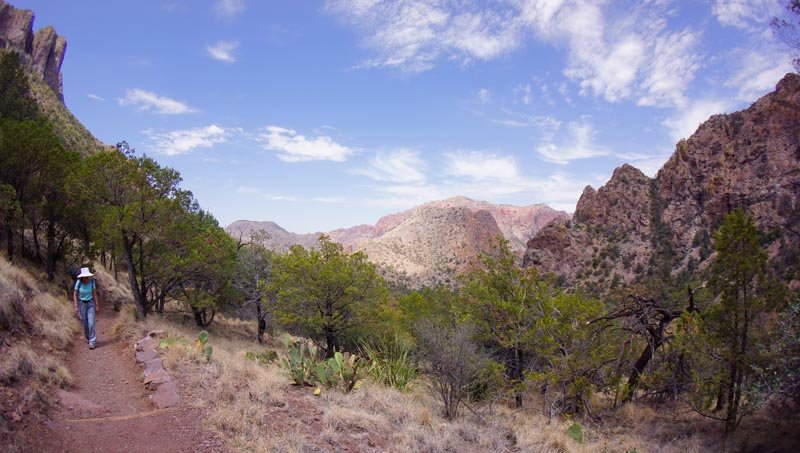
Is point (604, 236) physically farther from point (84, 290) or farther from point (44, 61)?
point (44, 61)

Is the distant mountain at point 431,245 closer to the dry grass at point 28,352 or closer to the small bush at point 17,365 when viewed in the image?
the dry grass at point 28,352

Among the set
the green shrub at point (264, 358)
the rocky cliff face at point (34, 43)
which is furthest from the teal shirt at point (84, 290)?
the rocky cliff face at point (34, 43)

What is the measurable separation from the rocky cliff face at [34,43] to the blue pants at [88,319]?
238 ft

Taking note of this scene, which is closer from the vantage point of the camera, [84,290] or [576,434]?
[576,434]

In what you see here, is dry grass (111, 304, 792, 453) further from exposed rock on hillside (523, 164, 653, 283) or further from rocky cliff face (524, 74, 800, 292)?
exposed rock on hillside (523, 164, 653, 283)

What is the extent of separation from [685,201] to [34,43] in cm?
10692

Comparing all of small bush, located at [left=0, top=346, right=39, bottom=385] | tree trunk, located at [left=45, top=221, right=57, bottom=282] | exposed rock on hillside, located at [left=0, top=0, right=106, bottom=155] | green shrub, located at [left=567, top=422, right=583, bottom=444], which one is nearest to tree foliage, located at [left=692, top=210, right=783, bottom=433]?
green shrub, located at [left=567, top=422, right=583, bottom=444]

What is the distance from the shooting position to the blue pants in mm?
10141

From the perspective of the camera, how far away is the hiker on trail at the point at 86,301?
10094 mm

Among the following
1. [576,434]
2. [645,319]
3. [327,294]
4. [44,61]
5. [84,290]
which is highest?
[44,61]

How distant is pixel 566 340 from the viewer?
41.1 feet

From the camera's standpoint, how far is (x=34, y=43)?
8094 cm

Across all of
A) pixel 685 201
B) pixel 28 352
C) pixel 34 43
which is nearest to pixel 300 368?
pixel 28 352

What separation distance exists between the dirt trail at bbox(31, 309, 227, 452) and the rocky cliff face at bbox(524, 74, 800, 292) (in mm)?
43459
